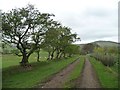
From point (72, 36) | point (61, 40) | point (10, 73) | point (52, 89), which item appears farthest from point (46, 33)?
point (72, 36)

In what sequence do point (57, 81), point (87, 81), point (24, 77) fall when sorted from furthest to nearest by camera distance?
point (24, 77), point (57, 81), point (87, 81)

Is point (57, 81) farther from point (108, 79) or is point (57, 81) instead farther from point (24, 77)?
point (24, 77)

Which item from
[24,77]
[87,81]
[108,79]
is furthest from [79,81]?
[24,77]

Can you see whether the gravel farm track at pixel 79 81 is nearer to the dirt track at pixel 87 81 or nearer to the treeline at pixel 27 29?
the dirt track at pixel 87 81

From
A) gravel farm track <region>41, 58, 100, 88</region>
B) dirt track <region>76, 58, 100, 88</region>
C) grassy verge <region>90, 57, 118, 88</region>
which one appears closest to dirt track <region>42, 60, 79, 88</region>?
gravel farm track <region>41, 58, 100, 88</region>

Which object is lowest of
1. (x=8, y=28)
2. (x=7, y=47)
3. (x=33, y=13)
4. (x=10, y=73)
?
(x=10, y=73)

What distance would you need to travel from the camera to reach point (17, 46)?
147ft

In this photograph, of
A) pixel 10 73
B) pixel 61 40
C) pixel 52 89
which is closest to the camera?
pixel 52 89

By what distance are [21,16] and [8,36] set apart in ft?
13.5

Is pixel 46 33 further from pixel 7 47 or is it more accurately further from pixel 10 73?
pixel 10 73

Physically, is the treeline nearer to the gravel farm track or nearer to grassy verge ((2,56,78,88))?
grassy verge ((2,56,78,88))

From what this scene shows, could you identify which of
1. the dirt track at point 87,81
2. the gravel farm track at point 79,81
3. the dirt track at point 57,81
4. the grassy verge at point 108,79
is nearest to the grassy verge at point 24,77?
the dirt track at point 57,81

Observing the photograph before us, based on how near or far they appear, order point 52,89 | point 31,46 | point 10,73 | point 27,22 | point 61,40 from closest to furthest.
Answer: point 52,89
point 10,73
point 27,22
point 31,46
point 61,40

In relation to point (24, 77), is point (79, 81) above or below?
above
